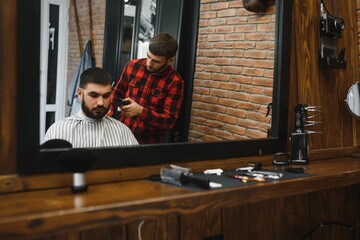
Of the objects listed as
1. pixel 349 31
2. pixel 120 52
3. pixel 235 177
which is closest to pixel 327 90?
pixel 349 31

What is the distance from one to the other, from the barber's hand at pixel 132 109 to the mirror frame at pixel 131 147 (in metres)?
0.34

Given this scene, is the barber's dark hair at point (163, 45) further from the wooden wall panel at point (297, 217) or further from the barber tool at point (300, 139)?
the wooden wall panel at point (297, 217)

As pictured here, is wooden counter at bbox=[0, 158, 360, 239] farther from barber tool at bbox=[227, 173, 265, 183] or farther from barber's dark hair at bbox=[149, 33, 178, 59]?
barber's dark hair at bbox=[149, 33, 178, 59]

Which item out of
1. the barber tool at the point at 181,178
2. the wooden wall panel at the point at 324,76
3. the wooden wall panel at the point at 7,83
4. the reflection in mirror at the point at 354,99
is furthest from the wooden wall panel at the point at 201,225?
the reflection in mirror at the point at 354,99

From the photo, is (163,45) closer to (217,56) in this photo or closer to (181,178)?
(217,56)

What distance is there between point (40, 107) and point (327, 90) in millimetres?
1693

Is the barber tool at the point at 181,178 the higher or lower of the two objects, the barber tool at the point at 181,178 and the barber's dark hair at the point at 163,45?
the lower

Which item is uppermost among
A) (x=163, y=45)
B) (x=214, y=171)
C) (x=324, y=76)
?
(x=163, y=45)

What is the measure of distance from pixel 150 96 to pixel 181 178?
0.70 metres

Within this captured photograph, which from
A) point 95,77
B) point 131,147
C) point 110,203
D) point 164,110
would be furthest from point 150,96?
point 110,203

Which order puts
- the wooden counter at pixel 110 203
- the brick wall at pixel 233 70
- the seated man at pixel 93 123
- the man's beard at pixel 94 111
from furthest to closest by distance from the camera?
1. the brick wall at pixel 233 70
2. the man's beard at pixel 94 111
3. the seated man at pixel 93 123
4. the wooden counter at pixel 110 203

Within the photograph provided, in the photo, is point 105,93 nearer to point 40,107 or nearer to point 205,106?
point 40,107

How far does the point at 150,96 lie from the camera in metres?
2.09

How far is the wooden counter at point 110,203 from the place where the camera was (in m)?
1.03
